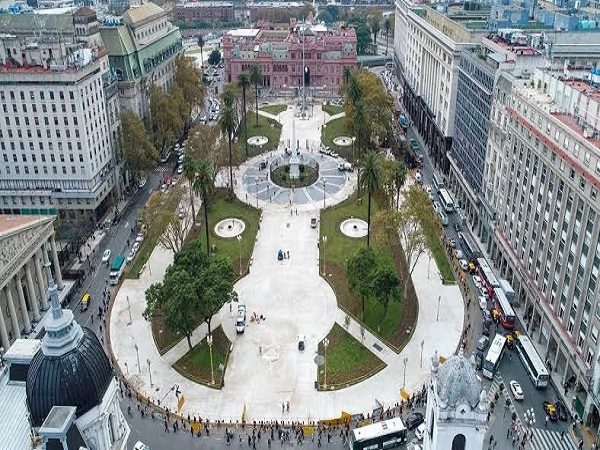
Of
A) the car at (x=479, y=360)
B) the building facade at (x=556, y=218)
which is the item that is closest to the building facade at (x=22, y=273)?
the car at (x=479, y=360)

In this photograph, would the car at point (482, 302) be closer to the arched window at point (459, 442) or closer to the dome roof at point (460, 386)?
the arched window at point (459, 442)

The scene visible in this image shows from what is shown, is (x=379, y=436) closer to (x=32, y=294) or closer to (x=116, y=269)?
(x=32, y=294)

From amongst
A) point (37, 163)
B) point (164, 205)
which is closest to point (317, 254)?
point (164, 205)

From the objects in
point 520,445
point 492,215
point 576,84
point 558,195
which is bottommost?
point 520,445

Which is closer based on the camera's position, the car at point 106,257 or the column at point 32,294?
the column at point 32,294

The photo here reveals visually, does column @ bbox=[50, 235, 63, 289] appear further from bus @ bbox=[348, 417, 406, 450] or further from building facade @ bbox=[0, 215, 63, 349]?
bus @ bbox=[348, 417, 406, 450]

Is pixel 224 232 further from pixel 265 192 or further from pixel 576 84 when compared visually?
pixel 576 84
